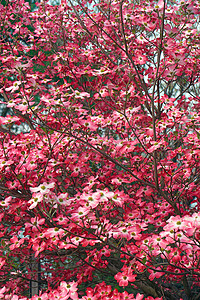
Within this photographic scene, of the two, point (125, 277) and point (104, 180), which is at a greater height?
point (104, 180)

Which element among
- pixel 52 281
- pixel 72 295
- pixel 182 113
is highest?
pixel 182 113

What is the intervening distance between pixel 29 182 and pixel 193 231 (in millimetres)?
1339

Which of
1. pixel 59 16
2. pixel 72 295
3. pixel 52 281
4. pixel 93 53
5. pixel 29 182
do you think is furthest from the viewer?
pixel 59 16

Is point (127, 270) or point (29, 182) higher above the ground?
point (29, 182)

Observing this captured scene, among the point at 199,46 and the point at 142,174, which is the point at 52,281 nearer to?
the point at 142,174

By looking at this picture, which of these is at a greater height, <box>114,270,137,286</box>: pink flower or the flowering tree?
the flowering tree

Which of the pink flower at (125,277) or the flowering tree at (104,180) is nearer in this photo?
the flowering tree at (104,180)

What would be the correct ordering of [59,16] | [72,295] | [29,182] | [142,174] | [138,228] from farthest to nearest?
[59,16] < [142,174] < [29,182] < [138,228] < [72,295]

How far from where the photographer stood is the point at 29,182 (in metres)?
2.55

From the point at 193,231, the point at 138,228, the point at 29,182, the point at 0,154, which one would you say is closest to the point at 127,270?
the point at 138,228

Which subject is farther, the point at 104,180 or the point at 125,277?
the point at 104,180

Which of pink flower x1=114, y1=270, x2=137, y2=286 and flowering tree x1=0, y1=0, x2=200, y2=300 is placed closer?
flowering tree x1=0, y1=0, x2=200, y2=300

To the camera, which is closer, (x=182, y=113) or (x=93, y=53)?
(x=182, y=113)

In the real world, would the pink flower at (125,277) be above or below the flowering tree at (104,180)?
below
